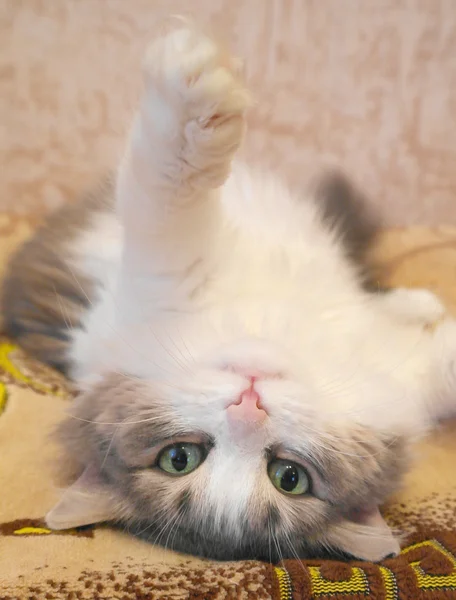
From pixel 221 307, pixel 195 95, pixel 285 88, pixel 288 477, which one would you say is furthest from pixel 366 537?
pixel 285 88

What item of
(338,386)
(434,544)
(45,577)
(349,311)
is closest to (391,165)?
(349,311)

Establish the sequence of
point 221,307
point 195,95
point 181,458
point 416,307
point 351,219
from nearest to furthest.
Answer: point 195,95, point 181,458, point 221,307, point 416,307, point 351,219

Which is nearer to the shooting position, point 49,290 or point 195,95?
point 195,95

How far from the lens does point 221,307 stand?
1203mm

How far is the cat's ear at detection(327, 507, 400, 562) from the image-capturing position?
3.48 ft

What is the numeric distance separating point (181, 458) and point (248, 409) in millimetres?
196

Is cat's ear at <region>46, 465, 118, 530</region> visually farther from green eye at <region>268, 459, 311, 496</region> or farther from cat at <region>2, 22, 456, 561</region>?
green eye at <region>268, 459, 311, 496</region>

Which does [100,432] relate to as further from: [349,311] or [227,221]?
[349,311]

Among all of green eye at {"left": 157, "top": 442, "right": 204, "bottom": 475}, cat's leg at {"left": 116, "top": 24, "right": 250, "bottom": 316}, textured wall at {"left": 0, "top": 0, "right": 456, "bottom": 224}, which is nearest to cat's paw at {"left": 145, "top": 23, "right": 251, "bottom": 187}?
cat's leg at {"left": 116, "top": 24, "right": 250, "bottom": 316}

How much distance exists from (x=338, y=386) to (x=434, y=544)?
0.33 m

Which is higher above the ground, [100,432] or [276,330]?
[276,330]

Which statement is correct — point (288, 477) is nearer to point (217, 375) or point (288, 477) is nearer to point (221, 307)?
point (217, 375)

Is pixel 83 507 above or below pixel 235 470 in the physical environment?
below

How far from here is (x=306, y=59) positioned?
2.00 meters
